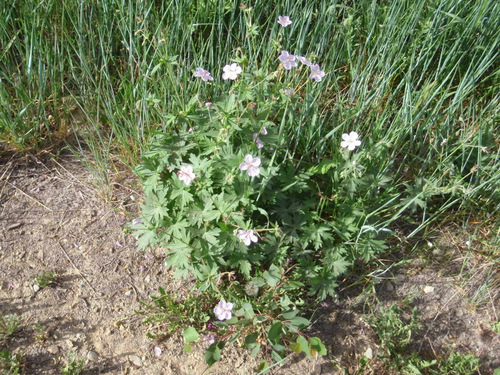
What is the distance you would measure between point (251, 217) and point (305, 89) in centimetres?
86

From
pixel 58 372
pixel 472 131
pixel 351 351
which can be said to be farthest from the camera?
pixel 472 131

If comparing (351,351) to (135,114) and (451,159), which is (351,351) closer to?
(451,159)

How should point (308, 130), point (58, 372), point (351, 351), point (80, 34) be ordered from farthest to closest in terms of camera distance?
point (80, 34) < point (308, 130) < point (351, 351) < point (58, 372)

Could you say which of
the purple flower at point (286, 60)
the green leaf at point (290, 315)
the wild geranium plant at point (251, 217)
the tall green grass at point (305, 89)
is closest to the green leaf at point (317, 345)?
the wild geranium plant at point (251, 217)

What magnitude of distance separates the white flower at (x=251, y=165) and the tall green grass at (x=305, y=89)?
54 centimetres

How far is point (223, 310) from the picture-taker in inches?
74.9

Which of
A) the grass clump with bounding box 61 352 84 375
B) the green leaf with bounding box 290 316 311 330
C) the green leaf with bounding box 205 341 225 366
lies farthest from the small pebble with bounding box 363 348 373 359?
the grass clump with bounding box 61 352 84 375

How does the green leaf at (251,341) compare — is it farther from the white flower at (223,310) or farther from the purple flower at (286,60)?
the purple flower at (286,60)

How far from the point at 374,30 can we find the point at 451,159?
36.4 inches

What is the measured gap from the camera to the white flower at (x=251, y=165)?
1.77 metres

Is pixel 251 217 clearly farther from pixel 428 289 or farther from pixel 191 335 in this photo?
pixel 428 289

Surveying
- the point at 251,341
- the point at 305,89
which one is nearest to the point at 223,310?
the point at 251,341

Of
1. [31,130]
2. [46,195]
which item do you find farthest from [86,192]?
[31,130]

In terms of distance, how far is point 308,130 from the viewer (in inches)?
89.9
